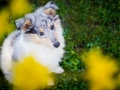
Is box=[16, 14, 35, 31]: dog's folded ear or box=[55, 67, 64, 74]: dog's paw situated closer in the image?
box=[16, 14, 35, 31]: dog's folded ear

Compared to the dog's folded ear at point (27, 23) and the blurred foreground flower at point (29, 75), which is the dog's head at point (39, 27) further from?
the blurred foreground flower at point (29, 75)

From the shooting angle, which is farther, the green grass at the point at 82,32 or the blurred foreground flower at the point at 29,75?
the green grass at the point at 82,32

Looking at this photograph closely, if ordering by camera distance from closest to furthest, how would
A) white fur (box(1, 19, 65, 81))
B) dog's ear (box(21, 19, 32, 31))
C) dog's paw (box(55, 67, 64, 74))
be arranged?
dog's ear (box(21, 19, 32, 31)) < white fur (box(1, 19, 65, 81)) < dog's paw (box(55, 67, 64, 74))

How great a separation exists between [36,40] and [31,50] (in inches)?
5.5

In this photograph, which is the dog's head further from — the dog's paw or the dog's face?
the dog's paw

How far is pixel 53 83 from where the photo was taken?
3.80 m

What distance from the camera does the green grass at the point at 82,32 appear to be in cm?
404

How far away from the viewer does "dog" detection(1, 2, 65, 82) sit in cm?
333

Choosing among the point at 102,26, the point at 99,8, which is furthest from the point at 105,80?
the point at 99,8

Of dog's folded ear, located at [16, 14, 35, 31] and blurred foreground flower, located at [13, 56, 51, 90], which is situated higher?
dog's folded ear, located at [16, 14, 35, 31]

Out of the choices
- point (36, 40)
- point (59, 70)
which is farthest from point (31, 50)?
point (59, 70)

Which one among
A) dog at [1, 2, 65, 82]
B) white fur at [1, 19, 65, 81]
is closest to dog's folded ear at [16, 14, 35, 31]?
dog at [1, 2, 65, 82]

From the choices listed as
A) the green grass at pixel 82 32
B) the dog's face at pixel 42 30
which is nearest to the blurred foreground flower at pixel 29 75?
the dog's face at pixel 42 30

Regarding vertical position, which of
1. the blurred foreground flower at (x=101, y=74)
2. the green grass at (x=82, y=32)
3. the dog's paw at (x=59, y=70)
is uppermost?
the green grass at (x=82, y=32)
